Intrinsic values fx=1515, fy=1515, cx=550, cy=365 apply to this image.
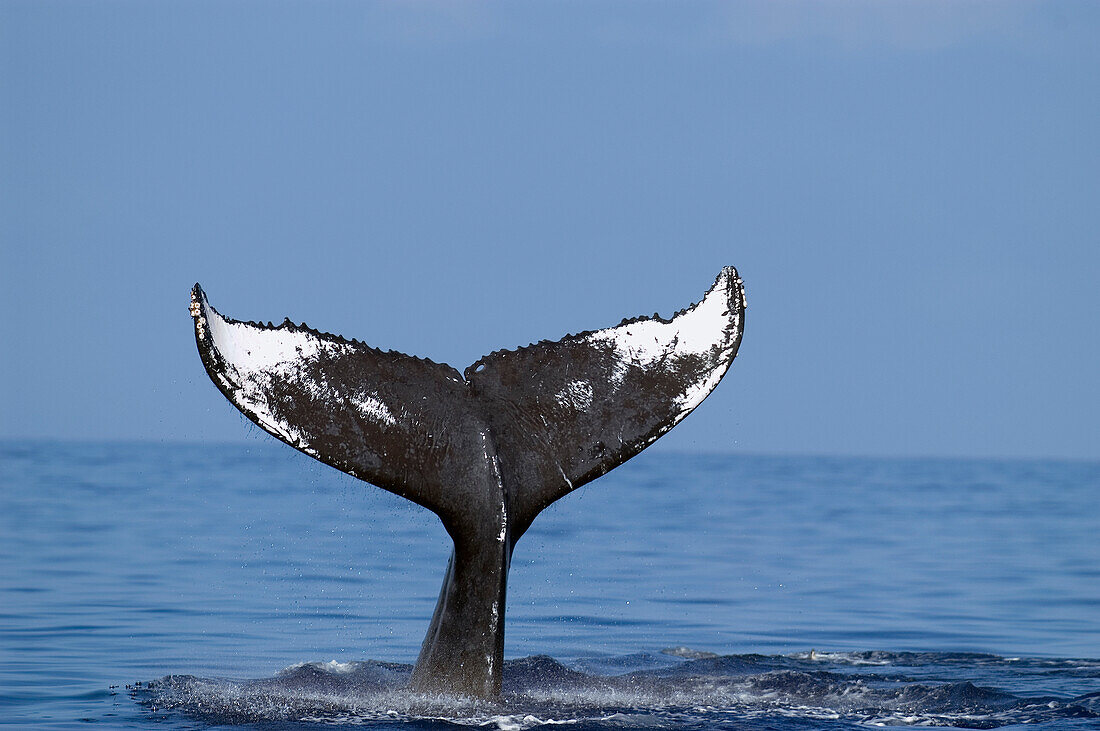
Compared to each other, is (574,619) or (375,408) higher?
(375,408)

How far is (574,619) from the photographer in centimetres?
1416

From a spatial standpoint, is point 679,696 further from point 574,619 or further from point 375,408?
point 574,619

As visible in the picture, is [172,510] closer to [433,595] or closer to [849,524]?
[849,524]

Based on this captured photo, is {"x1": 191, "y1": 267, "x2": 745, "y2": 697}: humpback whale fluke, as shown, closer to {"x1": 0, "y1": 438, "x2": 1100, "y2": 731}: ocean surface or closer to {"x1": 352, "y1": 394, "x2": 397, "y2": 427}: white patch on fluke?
{"x1": 352, "y1": 394, "x2": 397, "y2": 427}: white patch on fluke

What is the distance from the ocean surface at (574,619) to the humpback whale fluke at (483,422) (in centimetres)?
49

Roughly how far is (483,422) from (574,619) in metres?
6.61

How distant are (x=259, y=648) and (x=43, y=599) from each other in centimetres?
413

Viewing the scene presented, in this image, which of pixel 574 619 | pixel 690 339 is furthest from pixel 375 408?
pixel 574 619

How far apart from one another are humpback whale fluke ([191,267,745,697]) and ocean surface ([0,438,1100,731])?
0.49 meters

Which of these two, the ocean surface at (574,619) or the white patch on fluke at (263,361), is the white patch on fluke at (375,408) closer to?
the white patch on fluke at (263,361)

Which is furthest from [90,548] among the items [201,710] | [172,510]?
[201,710]

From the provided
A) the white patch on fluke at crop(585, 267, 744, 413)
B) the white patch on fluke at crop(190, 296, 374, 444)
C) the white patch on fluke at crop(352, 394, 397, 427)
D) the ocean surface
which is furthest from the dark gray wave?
the white patch on fluke at crop(585, 267, 744, 413)

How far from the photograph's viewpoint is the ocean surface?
857 cm

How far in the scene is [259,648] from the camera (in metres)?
12.0
